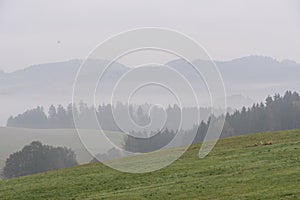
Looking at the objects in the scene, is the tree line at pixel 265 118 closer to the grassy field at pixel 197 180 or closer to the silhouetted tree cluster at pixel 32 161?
the silhouetted tree cluster at pixel 32 161

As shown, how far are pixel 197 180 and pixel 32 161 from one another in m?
89.8

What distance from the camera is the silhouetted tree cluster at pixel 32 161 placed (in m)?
117

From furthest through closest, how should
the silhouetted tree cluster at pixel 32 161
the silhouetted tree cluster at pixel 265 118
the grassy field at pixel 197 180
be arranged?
1. the silhouetted tree cluster at pixel 265 118
2. the silhouetted tree cluster at pixel 32 161
3. the grassy field at pixel 197 180

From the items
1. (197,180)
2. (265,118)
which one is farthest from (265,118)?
(197,180)

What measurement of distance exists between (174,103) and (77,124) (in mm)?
7405

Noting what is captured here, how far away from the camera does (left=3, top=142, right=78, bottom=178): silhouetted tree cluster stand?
117312 mm

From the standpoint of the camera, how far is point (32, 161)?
118 m

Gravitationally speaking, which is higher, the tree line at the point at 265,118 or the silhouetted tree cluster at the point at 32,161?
the tree line at the point at 265,118

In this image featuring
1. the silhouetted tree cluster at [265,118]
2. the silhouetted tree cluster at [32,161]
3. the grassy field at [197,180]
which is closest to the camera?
the grassy field at [197,180]

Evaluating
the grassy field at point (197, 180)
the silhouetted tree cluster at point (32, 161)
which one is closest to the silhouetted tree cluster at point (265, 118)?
the silhouetted tree cluster at point (32, 161)

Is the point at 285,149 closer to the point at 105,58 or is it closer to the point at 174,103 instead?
the point at 174,103

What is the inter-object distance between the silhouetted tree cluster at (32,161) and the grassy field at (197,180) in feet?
230

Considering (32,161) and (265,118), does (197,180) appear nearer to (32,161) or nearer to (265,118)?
(32,161)

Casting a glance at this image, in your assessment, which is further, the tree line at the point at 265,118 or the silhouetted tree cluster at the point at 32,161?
the tree line at the point at 265,118
